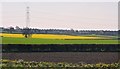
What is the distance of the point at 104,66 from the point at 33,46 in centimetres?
2511

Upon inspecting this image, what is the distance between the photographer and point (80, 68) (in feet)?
58.3

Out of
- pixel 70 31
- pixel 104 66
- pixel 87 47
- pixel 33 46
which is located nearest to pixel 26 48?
pixel 33 46

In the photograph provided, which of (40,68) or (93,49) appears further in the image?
(93,49)

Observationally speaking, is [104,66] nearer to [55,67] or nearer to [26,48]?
[55,67]

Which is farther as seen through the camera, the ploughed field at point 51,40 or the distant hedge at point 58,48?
the ploughed field at point 51,40

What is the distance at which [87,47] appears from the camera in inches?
1768

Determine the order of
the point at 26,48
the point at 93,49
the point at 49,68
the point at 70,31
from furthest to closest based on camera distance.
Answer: the point at 70,31 → the point at 93,49 → the point at 26,48 → the point at 49,68

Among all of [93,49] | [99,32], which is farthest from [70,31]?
[93,49]

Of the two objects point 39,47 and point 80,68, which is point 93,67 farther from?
Answer: point 39,47

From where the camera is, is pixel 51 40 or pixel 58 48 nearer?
pixel 58 48

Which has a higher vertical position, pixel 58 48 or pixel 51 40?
pixel 51 40

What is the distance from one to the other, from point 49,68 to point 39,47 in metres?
25.7

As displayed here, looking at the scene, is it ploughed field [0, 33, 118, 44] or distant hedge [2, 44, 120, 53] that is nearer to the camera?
distant hedge [2, 44, 120, 53]

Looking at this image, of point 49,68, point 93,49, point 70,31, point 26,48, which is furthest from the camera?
point 70,31
